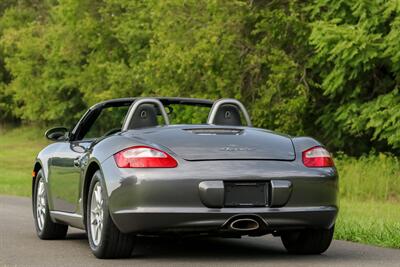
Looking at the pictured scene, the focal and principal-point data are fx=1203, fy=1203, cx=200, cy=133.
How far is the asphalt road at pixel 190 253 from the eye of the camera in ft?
31.0

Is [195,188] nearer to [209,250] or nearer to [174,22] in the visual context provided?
[209,250]

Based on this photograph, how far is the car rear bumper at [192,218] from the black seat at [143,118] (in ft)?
3.62

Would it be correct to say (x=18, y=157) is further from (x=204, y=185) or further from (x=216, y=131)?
(x=204, y=185)

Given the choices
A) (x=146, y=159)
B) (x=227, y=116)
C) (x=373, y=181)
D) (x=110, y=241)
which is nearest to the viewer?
(x=146, y=159)

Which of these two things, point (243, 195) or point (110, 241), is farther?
point (110, 241)

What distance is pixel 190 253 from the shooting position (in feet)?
33.6

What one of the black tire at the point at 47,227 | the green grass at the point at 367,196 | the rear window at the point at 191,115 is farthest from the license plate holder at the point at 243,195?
the rear window at the point at 191,115

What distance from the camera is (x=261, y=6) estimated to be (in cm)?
3466

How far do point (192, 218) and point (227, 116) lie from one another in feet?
5.29

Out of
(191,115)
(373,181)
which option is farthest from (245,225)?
(191,115)

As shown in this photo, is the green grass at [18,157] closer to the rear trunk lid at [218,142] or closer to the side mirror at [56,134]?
the side mirror at [56,134]

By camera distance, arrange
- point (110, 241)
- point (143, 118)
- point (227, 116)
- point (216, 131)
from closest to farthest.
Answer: point (110, 241), point (216, 131), point (143, 118), point (227, 116)

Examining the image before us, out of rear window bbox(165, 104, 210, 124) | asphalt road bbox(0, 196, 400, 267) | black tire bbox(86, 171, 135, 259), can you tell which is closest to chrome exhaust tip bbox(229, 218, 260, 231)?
asphalt road bbox(0, 196, 400, 267)

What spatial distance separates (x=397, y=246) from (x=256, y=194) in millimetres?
2100
